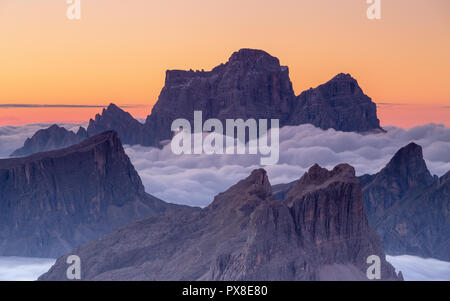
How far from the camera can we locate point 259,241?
9706cm

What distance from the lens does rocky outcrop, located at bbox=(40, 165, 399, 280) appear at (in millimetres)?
96125

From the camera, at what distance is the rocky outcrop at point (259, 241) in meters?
96.1

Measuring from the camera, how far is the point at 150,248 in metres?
126
